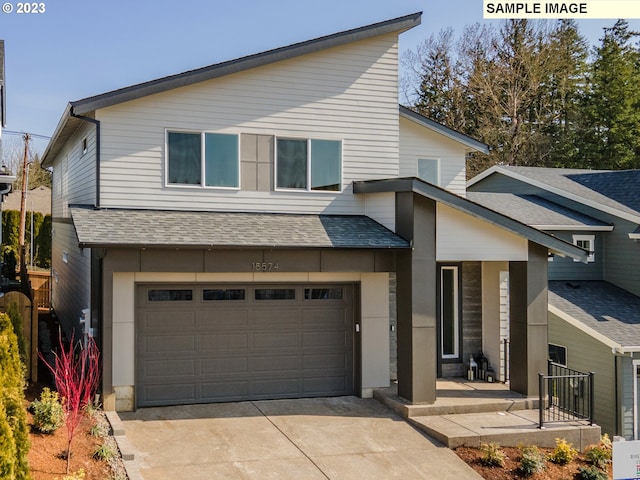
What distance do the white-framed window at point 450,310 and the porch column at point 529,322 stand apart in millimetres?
1979

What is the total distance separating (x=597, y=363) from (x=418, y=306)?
7.45 m

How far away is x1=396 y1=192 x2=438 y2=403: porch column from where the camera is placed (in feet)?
37.6

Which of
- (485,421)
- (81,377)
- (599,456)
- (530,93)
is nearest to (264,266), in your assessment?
(81,377)

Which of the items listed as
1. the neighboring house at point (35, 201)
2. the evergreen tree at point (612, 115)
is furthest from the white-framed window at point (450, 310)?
the neighboring house at point (35, 201)

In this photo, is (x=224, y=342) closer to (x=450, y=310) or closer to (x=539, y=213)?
(x=450, y=310)

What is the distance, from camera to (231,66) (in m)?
12.3

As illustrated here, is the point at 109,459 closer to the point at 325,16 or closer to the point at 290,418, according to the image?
the point at 290,418

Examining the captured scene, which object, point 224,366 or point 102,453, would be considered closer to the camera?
point 102,453

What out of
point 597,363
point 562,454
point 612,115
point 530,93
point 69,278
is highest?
point 530,93

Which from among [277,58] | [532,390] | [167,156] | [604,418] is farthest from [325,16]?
[604,418]

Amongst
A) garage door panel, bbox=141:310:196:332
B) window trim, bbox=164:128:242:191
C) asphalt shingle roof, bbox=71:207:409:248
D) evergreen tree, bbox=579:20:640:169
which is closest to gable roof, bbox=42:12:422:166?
window trim, bbox=164:128:242:191

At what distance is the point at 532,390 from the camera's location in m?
12.2

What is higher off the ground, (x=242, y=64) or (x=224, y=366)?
(x=242, y=64)

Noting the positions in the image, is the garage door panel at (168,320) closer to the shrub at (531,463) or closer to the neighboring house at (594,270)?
the shrub at (531,463)
